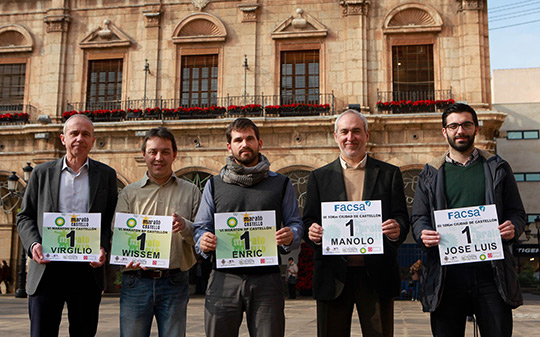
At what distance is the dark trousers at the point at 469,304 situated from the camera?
3.94 m

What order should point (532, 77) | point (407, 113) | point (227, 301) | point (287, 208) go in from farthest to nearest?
1. point (532, 77)
2. point (407, 113)
3. point (287, 208)
4. point (227, 301)

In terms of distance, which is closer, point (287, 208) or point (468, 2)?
point (287, 208)

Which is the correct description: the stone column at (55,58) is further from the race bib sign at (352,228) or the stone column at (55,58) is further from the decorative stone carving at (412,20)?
the race bib sign at (352,228)

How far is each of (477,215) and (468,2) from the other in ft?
53.3

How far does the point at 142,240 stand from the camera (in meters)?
4.28

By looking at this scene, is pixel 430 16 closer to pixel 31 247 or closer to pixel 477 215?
pixel 477 215

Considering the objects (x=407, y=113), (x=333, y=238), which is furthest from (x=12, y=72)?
(x=333, y=238)

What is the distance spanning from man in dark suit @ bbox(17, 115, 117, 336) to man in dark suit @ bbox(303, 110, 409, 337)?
174cm

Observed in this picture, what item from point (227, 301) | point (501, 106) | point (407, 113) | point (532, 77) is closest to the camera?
point (227, 301)

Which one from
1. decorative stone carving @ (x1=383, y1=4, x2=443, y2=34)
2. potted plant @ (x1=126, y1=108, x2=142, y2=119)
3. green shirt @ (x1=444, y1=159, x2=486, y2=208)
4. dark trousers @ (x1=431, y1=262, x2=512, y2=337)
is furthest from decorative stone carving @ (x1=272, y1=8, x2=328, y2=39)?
dark trousers @ (x1=431, y1=262, x2=512, y2=337)

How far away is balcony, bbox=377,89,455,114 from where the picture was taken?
18.0 m

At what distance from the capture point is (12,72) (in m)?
20.9

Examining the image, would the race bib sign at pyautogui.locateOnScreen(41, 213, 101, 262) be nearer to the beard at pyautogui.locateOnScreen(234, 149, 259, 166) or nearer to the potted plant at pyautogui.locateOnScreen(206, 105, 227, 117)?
the beard at pyautogui.locateOnScreen(234, 149, 259, 166)

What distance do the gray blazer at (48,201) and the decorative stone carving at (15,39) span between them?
60.0 feet
